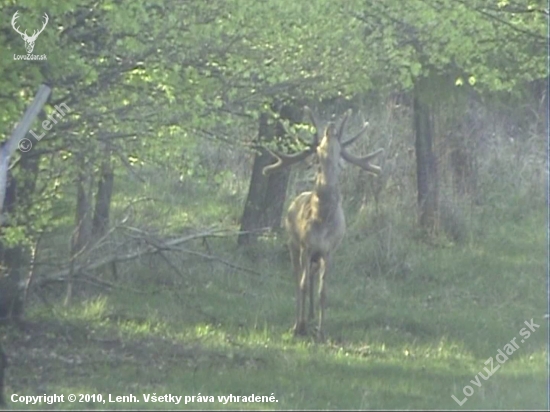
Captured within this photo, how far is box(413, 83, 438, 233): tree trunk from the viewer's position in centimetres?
2269

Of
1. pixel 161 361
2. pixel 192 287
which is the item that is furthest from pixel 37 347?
pixel 192 287

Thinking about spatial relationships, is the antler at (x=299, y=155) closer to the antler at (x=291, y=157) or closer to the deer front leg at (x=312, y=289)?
the antler at (x=291, y=157)

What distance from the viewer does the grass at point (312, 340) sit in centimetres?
1194

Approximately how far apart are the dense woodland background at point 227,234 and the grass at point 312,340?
5cm

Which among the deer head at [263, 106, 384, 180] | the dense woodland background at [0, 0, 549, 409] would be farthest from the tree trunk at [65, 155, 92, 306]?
the deer head at [263, 106, 384, 180]

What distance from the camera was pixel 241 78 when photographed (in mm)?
13438

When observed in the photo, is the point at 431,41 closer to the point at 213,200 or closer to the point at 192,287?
the point at 192,287

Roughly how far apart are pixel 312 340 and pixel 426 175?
326 inches

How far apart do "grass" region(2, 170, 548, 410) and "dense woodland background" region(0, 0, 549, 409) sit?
0.05 m

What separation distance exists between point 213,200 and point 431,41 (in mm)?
9170
